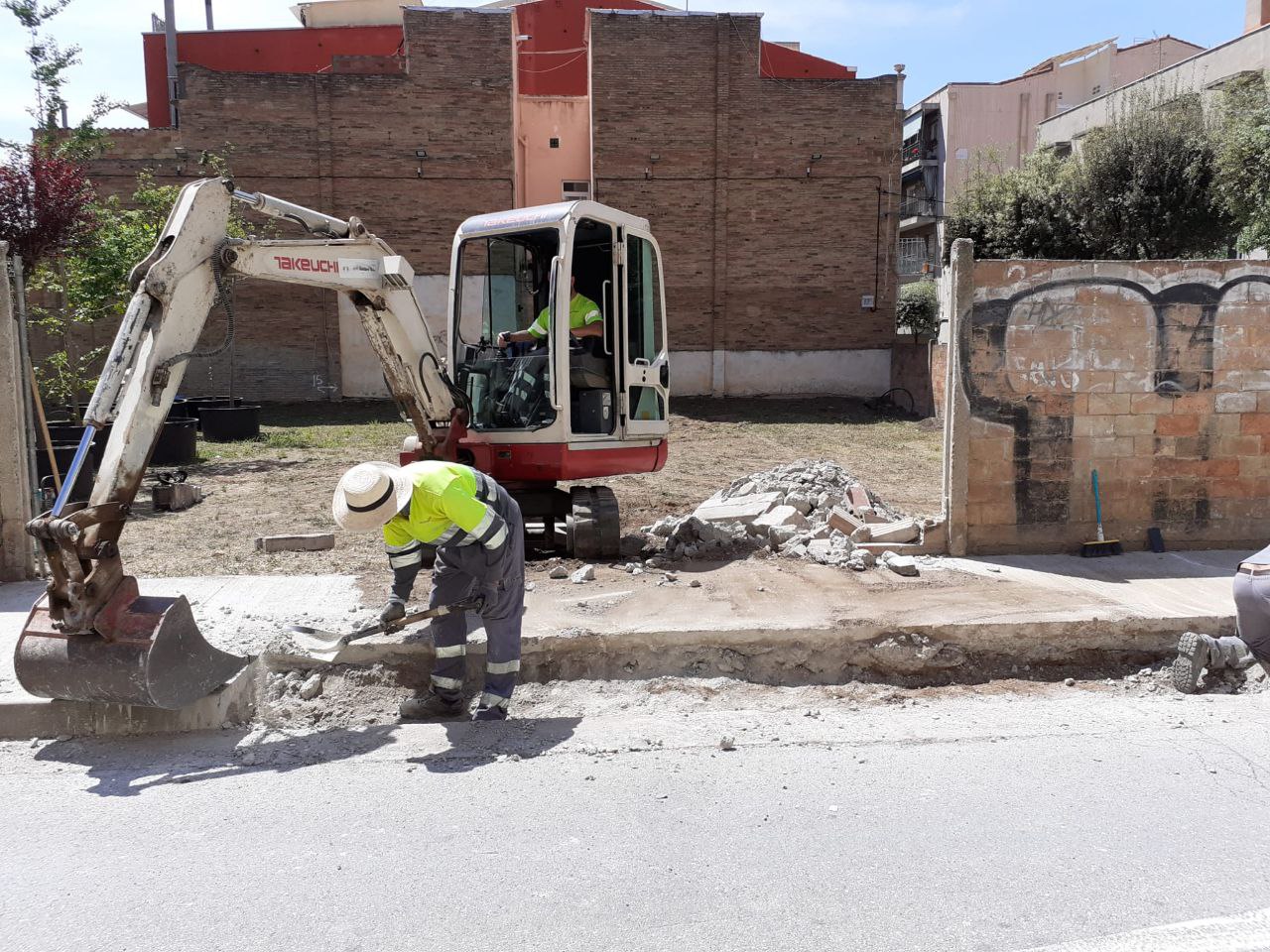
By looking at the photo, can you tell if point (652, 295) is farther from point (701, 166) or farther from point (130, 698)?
point (701, 166)

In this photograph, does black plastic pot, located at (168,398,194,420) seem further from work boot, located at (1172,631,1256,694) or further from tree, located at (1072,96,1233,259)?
tree, located at (1072,96,1233,259)

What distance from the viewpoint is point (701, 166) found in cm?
2595

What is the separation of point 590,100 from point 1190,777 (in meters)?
24.1

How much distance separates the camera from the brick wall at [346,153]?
2459cm

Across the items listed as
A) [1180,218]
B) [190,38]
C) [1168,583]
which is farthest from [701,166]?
[1168,583]

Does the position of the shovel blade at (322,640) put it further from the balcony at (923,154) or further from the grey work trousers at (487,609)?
the balcony at (923,154)

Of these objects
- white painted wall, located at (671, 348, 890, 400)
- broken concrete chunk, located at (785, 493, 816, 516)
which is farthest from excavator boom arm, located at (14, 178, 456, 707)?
white painted wall, located at (671, 348, 890, 400)

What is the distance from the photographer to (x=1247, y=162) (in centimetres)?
1781

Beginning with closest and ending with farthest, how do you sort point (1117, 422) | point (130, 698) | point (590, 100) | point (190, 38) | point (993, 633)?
point (130, 698) → point (993, 633) → point (1117, 422) → point (590, 100) → point (190, 38)

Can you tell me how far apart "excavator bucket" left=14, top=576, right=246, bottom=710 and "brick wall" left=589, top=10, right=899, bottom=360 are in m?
21.9

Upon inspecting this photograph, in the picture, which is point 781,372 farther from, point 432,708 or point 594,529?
point 432,708

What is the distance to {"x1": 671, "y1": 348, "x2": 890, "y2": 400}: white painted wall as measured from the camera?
26562 mm

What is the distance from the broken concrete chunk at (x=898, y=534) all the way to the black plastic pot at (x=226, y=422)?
13621 millimetres

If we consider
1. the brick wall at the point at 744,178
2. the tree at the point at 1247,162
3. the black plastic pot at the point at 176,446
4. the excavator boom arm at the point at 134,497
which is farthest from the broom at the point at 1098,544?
the brick wall at the point at 744,178
